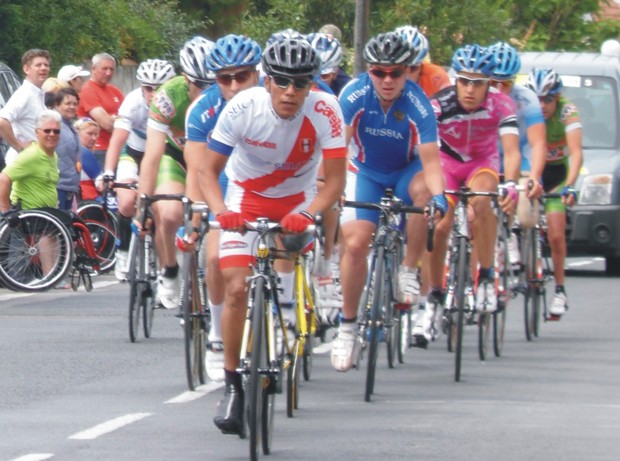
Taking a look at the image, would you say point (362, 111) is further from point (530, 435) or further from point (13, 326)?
point (13, 326)

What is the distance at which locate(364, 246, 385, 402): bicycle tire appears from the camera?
11.0m

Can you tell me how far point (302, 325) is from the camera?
988 centimetres

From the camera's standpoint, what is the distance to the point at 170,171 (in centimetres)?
1307

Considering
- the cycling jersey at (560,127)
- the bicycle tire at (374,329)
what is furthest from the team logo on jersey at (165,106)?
the cycling jersey at (560,127)

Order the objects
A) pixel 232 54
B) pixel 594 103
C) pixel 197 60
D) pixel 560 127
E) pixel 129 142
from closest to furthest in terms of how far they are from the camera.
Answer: pixel 232 54 < pixel 197 60 < pixel 129 142 < pixel 560 127 < pixel 594 103

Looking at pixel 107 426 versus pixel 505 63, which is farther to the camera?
pixel 505 63

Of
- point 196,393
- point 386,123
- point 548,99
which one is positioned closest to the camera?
point 196,393

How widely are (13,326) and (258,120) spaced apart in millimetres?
6322

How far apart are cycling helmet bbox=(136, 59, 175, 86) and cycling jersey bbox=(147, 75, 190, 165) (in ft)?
5.97

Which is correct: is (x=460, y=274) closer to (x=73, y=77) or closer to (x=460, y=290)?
(x=460, y=290)

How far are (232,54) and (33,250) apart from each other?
7.97m

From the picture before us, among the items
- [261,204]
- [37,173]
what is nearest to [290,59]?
[261,204]

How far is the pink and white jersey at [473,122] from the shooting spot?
13273mm

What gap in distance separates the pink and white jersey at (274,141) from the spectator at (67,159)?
31.3 ft
